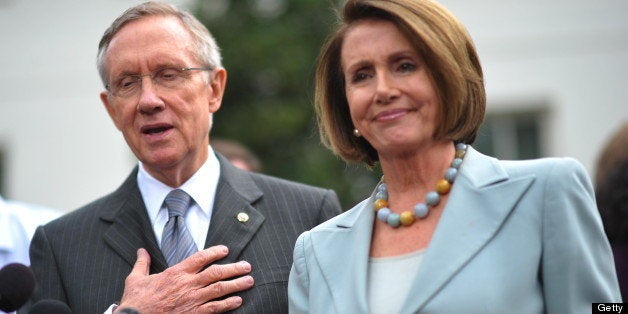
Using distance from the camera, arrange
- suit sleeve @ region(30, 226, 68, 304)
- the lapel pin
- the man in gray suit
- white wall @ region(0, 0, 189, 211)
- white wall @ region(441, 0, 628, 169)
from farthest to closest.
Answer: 1. white wall @ region(0, 0, 189, 211)
2. white wall @ region(441, 0, 628, 169)
3. the lapel pin
4. suit sleeve @ region(30, 226, 68, 304)
5. the man in gray suit

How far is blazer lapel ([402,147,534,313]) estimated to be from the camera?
2.96 meters

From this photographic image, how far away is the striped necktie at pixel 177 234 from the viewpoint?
13.0 ft

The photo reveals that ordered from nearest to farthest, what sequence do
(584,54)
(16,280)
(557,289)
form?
(557,289) < (16,280) < (584,54)

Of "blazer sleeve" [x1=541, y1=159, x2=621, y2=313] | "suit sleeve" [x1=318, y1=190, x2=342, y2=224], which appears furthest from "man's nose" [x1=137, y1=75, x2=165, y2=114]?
"blazer sleeve" [x1=541, y1=159, x2=621, y2=313]

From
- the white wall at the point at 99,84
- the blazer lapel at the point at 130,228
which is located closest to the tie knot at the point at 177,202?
the blazer lapel at the point at 130,228

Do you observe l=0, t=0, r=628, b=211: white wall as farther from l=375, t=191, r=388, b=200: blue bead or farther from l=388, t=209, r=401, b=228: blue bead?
l=388, t=209, r=401, b=228: blue bead

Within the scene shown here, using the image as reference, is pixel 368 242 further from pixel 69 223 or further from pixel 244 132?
pixel 244 132

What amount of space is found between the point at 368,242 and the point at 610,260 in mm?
758

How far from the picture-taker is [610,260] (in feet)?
9.69

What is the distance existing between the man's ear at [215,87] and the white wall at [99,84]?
28.2 ft

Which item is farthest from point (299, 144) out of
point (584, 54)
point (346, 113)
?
point (346, 113)

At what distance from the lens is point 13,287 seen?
3074 millimetres

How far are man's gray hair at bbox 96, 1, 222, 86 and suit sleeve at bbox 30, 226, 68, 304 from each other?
72 centimetres

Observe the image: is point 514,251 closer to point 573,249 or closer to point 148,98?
point 573,249
